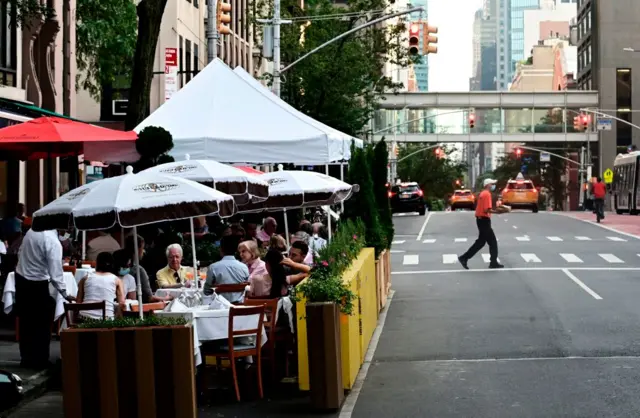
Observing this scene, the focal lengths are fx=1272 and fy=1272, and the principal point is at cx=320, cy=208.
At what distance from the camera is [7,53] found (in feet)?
94.5

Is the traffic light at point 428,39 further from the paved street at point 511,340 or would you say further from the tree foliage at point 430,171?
the tree foliage at point 430,171

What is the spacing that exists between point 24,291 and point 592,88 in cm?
10833

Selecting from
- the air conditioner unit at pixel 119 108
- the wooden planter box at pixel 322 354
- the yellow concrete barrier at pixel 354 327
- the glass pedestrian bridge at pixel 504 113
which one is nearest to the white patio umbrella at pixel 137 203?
the yellow concrete barrier at pixel 354 327

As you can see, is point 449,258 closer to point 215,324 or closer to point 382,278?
point 382,278

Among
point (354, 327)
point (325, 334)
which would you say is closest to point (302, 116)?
point (354, 327)

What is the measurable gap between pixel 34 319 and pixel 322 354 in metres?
4.08

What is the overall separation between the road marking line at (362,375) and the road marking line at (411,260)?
10.9 meters

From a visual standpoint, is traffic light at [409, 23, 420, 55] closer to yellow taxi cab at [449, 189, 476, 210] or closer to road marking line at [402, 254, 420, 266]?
road marking line at [402, 254, 420, 266]

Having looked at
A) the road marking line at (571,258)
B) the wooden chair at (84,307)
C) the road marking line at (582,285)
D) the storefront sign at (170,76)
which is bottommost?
the road marking line at (571,258)

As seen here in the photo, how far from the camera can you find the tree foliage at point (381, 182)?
21.0 metres

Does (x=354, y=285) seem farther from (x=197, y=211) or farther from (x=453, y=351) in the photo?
(x=453, y=351)

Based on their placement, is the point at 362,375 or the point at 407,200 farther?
the point at 407,200

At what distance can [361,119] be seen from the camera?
52875mm

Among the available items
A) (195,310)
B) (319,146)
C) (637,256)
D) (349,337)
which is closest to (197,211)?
(195,310)
